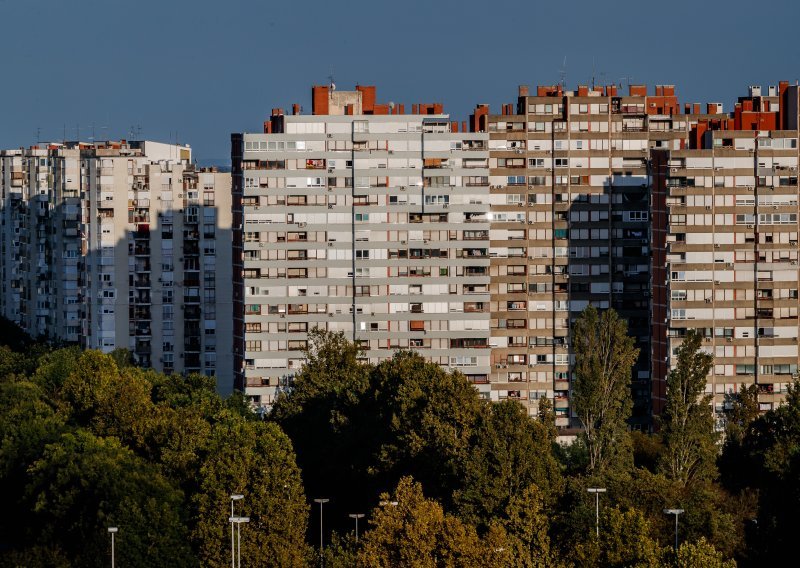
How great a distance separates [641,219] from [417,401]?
35.4 m

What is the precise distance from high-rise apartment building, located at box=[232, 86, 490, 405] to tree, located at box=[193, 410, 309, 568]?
33178mm

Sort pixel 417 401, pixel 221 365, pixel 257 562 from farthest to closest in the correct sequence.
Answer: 1. pixel 221 365
2. pixel 417 401
3. pixel 257 562

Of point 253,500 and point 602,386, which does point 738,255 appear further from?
point 253,500

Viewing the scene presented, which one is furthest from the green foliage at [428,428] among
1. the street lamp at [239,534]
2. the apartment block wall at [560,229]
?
the apartment block wall at [560,229]

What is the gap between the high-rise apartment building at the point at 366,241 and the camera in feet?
378

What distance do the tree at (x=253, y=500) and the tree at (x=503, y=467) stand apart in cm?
698

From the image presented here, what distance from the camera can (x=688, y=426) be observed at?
285 ft

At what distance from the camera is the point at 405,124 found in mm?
116250

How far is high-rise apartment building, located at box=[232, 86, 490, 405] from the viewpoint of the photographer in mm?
115250

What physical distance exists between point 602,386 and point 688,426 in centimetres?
593

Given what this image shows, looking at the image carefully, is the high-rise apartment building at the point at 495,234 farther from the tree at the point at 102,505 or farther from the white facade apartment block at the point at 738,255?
the tree at the point at 102,505

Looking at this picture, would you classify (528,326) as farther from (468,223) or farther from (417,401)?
(417,401)

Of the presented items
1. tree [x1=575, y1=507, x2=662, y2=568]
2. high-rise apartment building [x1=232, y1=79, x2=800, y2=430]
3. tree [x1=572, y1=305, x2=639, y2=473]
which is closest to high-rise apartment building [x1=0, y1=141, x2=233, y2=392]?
high-rise apartment building [x1=232, y1=79, x2=800, y2=430]

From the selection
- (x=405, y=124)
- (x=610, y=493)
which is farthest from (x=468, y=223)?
(x=610, y=493)
